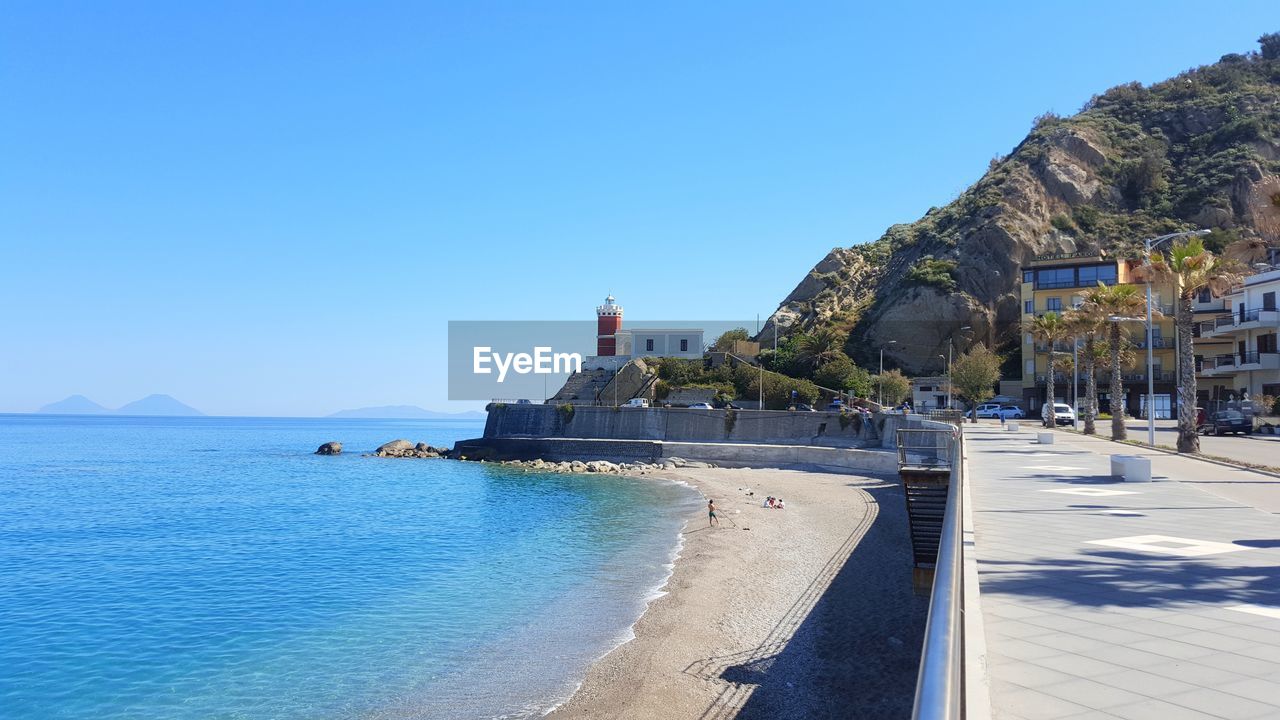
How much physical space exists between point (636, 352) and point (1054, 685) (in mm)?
82405

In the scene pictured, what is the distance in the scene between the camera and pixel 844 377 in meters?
68.6

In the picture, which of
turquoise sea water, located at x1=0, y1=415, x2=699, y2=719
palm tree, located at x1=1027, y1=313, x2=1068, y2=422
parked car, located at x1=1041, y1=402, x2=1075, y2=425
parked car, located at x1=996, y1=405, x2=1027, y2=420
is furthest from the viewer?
parked car, located at x1=996, y1=405, x2=1027, y2=420

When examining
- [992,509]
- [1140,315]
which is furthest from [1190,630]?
[1140,315]

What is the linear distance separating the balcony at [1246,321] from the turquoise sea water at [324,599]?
3669cm

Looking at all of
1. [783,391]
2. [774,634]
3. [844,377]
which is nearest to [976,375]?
[844,377]

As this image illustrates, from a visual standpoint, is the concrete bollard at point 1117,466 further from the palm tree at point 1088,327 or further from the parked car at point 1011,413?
the parked car at point 1011,413

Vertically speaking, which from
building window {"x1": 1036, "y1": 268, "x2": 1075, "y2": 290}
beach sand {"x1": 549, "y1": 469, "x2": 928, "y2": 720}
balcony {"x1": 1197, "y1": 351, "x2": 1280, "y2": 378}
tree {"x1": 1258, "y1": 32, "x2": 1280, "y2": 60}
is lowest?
beach sand {"x1": 549, "y1": 469, "x2": 928, "y2": 720}

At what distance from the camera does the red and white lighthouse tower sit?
9088 centimetres

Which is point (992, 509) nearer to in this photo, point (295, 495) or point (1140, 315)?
point (1140, 315)

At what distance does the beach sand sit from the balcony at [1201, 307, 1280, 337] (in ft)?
119

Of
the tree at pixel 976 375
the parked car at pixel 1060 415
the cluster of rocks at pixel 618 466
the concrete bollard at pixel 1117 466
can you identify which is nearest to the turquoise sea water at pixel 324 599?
the cluster of rocks at pixel 618 466

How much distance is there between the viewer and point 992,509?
13344 mm

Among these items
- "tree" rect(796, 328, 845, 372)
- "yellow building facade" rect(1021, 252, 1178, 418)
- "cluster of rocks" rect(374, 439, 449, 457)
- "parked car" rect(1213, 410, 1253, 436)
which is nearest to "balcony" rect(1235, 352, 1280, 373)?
"parked car" rect(1213, 410, 1253, 436)

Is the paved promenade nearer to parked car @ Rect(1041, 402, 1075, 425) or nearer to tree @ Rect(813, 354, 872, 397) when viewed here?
parked car @ Rect(1041, 402, 1075, 425)
